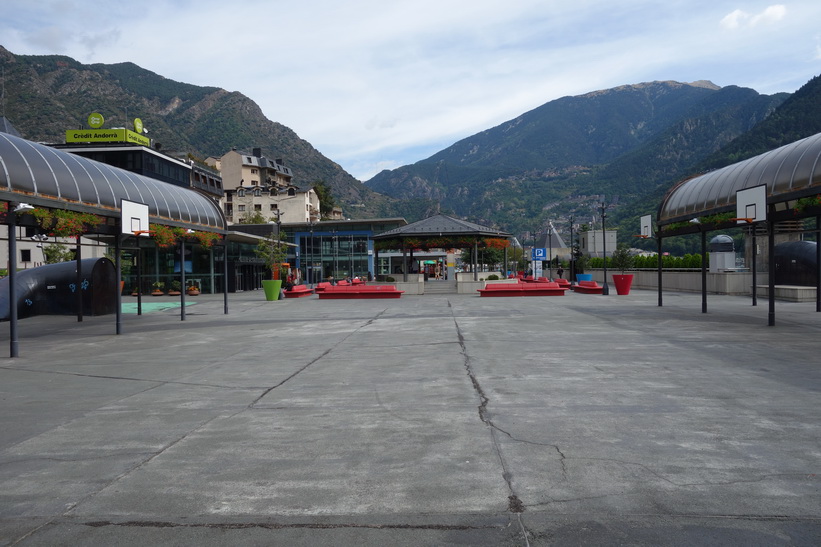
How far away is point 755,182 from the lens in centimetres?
1745

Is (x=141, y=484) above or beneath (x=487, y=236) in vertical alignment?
beneath

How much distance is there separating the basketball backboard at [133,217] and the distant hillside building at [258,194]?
249 ft

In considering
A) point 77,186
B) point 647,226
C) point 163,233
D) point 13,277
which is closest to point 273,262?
point 163,233

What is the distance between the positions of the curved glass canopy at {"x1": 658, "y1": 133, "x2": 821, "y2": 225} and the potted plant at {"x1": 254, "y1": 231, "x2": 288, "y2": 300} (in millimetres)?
20462

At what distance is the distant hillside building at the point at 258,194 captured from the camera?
103 m

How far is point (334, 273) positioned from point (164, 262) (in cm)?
3398

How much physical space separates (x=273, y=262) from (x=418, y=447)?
39.9 m

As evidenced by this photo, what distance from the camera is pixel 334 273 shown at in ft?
250

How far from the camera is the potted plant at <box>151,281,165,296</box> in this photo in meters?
41.8

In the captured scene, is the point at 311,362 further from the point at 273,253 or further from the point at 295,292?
the point at 273,253

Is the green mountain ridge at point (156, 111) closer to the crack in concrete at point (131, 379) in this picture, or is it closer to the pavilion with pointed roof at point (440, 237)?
the pavilion with pointed roof at point (440, 237)

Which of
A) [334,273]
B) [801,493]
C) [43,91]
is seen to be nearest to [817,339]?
[801,493]

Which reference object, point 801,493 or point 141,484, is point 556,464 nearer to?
point 801,493

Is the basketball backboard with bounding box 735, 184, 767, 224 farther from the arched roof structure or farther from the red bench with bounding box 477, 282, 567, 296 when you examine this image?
the arched roof structure
